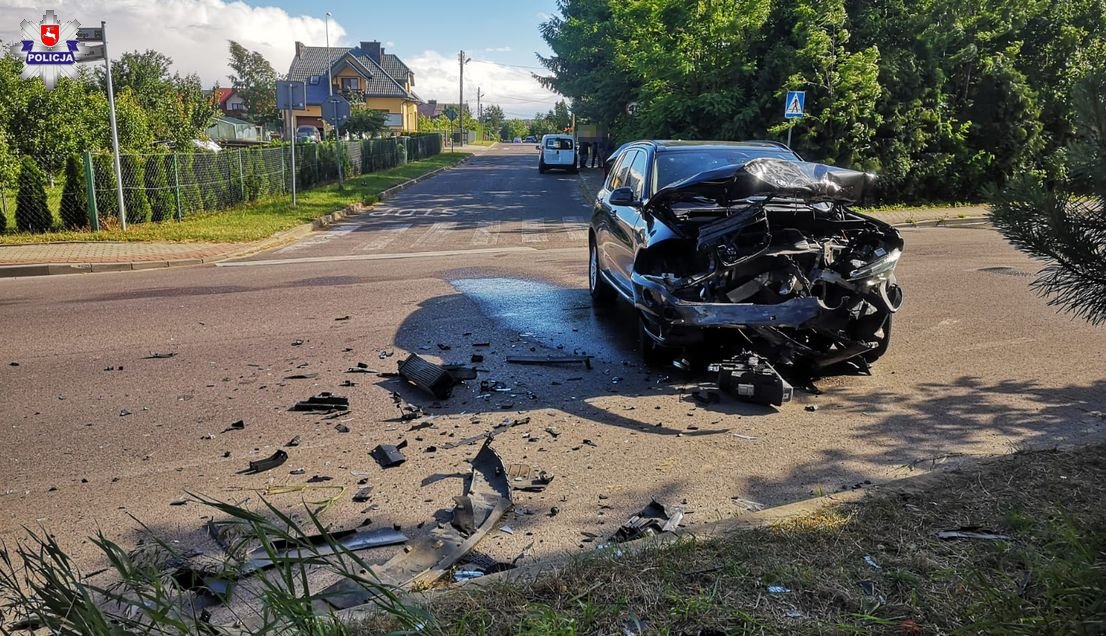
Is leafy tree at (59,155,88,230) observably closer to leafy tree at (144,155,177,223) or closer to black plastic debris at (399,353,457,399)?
leafy tree at (144,155,177,223)

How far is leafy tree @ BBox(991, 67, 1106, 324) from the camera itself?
2.46m

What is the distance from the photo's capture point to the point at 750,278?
6.00 meters

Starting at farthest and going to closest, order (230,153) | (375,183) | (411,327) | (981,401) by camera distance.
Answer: (375,183) < (230,153) < (411,327) < (981,401)

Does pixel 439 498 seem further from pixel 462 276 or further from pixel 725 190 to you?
pixel 462 276

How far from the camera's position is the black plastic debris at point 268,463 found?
4.75 metres

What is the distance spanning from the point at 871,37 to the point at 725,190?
17607 mm

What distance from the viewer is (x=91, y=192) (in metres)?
16.2

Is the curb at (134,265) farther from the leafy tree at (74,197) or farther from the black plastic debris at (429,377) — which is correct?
the black plastic debris at (429,377)

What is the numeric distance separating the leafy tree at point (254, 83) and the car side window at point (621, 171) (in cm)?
8984

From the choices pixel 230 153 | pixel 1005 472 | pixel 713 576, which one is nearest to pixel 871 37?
pixel 230 153

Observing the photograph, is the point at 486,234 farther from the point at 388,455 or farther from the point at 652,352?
the point at 388,455

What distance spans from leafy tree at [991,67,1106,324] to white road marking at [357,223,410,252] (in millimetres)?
13083

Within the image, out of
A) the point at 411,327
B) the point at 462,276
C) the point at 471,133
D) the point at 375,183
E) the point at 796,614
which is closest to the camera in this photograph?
the point at 796,614

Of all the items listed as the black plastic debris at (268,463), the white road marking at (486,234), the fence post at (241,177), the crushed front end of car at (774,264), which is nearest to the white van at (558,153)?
the fence post at (241,177)
